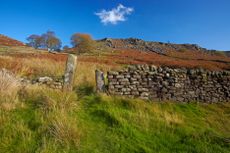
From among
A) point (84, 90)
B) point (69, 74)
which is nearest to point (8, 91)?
point (69, 74)

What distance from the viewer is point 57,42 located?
7994cm

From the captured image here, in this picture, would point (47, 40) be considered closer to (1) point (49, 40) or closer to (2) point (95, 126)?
(1) point (49, 40)

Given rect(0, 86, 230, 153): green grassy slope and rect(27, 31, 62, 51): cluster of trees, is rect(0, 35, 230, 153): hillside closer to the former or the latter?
rect(0, 86, 230, 153): green grassy slope

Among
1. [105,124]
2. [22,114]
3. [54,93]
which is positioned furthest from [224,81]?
[22,114]

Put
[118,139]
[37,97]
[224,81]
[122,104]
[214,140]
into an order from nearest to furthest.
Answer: [118,139] → [214,140] → [37,97] → [122,104] → [224,81]

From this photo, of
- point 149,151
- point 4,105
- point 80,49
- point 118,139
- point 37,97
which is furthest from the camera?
point 80,49

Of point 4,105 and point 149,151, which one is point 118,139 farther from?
point 4,105

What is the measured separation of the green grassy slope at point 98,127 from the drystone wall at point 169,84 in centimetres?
135

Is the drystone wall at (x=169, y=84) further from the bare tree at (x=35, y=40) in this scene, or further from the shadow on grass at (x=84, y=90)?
the bare tree at (x=35, y=40)

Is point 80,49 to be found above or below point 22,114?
above

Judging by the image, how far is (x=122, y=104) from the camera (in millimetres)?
8000

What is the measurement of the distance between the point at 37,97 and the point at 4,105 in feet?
3.47

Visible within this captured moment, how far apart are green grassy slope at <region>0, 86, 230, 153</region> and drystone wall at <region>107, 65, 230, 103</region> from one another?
4.41ft

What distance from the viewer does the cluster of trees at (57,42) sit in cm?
5809
